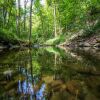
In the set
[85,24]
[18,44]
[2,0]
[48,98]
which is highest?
[2,0]

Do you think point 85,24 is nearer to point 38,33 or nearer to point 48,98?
point 48,98

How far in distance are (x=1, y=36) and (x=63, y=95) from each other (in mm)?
16554

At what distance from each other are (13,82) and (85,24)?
26.0 m

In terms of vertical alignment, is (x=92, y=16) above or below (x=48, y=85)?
above

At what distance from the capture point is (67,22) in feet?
121

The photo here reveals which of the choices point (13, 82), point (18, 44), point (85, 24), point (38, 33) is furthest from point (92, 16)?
point (38, 33)

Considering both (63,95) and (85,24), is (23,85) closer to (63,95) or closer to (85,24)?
(63,95)

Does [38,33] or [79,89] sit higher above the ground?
[38,33]

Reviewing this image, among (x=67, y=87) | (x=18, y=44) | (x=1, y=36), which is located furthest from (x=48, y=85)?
(x=18, y=44)

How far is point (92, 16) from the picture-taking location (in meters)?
30.0

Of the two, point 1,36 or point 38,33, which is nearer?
point 1,36

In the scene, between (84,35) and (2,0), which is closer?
(84,35)

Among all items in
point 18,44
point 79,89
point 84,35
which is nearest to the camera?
point 79,89

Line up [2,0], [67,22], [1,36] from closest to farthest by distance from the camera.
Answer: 1. [1,36]
2. [2,0]
3. [67,22]
